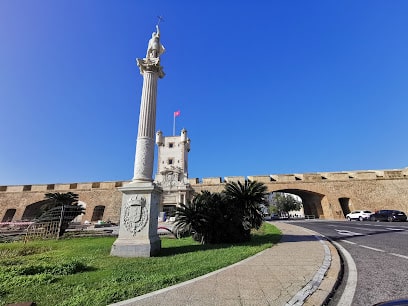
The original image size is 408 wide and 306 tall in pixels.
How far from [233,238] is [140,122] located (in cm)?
652

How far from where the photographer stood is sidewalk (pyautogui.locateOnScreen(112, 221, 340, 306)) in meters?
3.24

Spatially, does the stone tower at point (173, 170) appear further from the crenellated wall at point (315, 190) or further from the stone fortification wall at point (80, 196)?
the stone fortification wall at point (80, 196)

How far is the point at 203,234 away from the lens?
32.8 feet

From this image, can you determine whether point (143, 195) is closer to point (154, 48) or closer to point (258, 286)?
point (258, 286)

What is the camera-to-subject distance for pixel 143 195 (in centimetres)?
798

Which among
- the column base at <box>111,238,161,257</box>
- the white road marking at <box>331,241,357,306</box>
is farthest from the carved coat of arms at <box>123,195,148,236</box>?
the white road marking at <box>331,241,357,306</box>

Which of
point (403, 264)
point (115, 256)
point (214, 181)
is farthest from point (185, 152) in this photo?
point (403, 264)

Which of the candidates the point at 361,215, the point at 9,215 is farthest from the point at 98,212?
the point at 361,215

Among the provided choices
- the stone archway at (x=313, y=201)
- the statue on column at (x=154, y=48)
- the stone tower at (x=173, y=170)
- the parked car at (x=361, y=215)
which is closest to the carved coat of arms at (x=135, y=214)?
the statue on column at (x=154, y=48)

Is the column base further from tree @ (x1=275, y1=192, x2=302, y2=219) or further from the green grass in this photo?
tree @ (x1=275, y1=192, x2=302, y2=219)

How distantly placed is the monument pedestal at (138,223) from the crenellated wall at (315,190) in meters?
28.6

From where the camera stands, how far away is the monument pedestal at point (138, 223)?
7375 mm

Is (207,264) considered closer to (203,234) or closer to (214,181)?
(203,234)

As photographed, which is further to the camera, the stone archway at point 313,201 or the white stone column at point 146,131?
the stone archway at point 313,201
